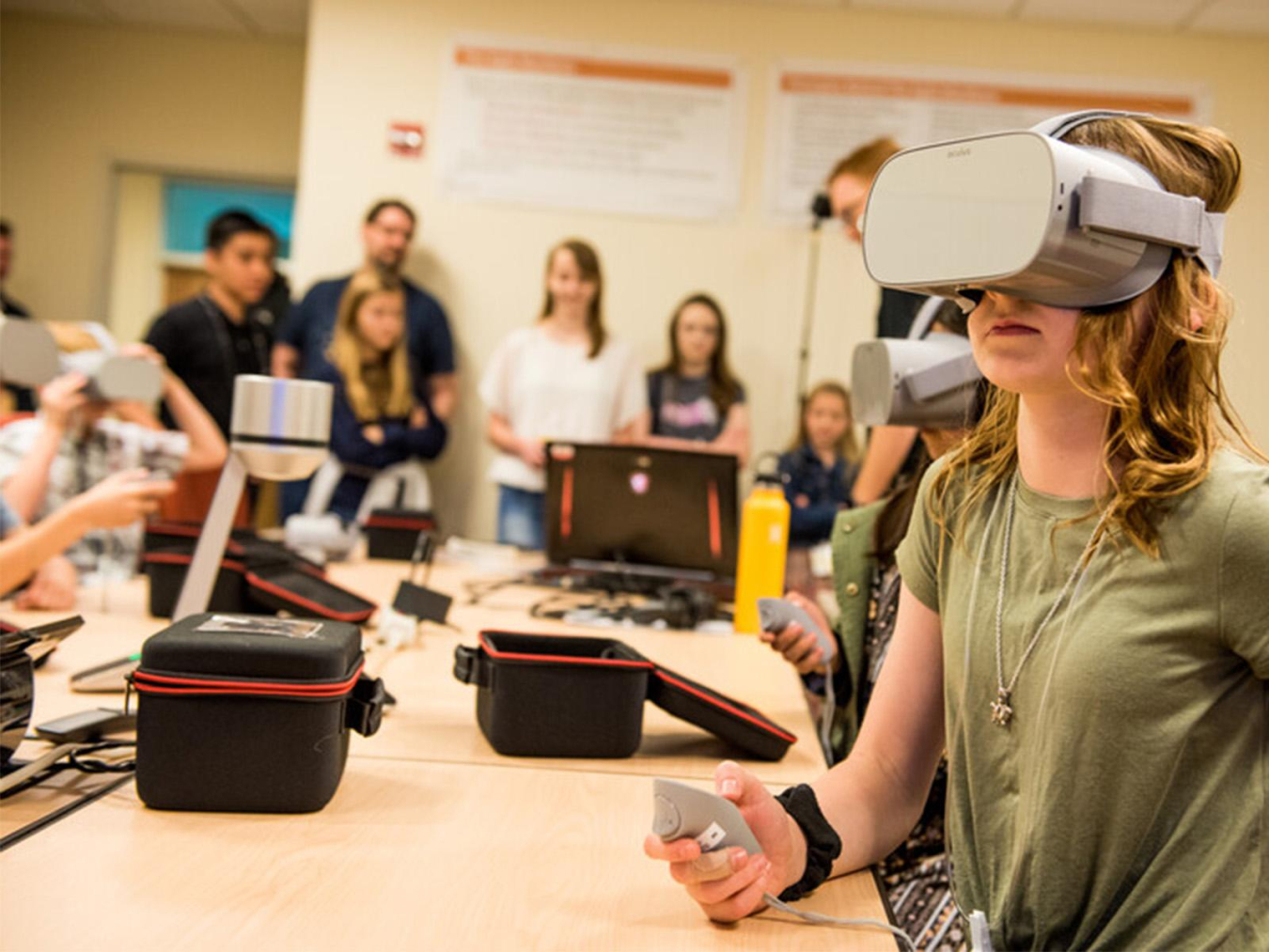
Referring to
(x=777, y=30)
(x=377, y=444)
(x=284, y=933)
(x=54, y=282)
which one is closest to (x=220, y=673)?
(x=284, y=933)

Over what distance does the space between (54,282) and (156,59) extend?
117cm

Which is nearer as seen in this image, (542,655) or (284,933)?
(284,933)

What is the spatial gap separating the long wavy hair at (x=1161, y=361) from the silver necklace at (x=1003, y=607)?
0.02m

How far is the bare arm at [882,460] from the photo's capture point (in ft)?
7.27

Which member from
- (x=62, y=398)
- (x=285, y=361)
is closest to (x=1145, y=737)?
(x=62, y=398)

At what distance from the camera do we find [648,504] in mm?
2484

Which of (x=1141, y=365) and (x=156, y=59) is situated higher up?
(x=156, y=59)

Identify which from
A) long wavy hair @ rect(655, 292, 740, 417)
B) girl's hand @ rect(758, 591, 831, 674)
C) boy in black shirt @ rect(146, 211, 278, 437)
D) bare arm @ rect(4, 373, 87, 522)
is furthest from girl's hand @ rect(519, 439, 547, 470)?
girl's hand @ rect(758, 591, 831, 674)

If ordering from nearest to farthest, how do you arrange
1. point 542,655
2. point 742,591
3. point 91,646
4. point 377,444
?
point 542,655
point 91,646
point 742,591
point 377,444

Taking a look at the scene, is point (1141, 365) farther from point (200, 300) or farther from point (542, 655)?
point (200, 300)

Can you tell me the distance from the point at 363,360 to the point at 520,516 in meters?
0.81

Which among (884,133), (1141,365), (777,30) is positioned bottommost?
(1141,365)

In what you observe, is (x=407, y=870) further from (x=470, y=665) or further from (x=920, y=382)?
(x=920, y=382)

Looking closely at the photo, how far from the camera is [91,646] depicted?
1.68 meters
